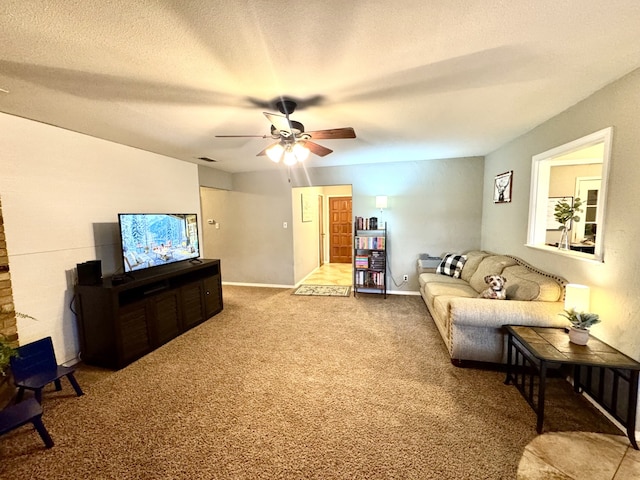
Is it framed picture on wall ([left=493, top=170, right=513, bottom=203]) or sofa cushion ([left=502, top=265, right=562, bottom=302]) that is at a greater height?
framed picture on wall ([left=493, top=170, right=513, bottom=203])

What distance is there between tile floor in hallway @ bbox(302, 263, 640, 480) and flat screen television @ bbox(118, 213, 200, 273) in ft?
12.4

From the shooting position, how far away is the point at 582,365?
1721mm

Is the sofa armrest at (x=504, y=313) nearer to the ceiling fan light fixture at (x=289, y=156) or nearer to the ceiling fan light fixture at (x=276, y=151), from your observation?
the ceiling fan light fixture at (x=289, y=156)

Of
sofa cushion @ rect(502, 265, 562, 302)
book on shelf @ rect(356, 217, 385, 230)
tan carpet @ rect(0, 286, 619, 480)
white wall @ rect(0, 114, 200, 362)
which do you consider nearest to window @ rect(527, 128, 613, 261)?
sofa cushion @ rect(502, 265, 562, 302)

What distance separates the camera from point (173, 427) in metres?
1.88

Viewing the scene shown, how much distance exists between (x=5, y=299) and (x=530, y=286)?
4.70 meters

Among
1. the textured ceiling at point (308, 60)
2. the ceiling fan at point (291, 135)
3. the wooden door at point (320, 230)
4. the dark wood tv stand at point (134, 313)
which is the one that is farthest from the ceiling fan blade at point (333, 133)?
the wooden door at point (320, 230)

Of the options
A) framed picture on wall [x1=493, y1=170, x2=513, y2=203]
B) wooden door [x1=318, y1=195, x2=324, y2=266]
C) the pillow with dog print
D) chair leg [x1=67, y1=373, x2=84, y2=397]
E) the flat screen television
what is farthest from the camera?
wooden door [x1=318, y1=195, x2=324, y2=266]

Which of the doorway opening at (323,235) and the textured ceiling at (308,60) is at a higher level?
the textured ceiling at (308,60)

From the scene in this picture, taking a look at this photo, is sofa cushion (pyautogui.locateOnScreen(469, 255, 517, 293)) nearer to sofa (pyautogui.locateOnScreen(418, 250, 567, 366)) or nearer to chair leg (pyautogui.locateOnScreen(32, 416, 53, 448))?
sofa (pyautogui.locateOnScreen(418, 250, 567, 366))

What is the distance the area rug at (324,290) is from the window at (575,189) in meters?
2.97

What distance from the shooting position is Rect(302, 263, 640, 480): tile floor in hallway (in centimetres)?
149

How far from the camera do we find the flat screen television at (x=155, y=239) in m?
2.98

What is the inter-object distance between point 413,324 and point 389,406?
168 cm
